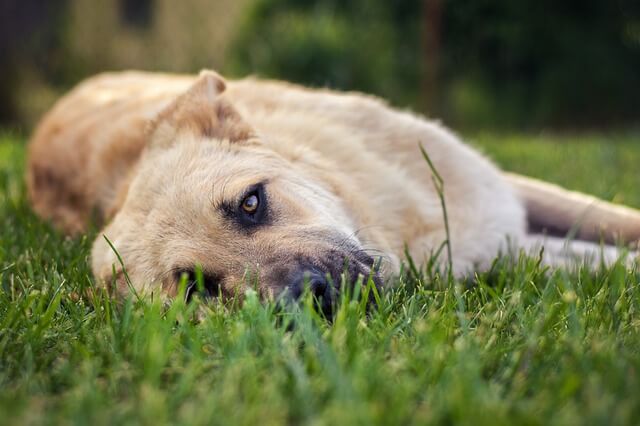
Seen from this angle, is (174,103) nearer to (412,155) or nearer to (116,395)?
(412,155)

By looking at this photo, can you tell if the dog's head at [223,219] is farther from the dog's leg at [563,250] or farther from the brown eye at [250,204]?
the dog's leg at [563,250]

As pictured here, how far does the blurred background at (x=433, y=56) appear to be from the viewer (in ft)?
31.0

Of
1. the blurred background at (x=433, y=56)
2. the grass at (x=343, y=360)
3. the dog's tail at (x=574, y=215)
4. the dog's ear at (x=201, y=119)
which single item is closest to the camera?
the grass at (x=343, y=360)

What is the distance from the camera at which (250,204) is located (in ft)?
7.72

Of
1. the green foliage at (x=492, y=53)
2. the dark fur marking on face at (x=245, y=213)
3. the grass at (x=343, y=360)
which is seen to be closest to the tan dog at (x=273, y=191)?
the dark fur marking on face at (x=245, y=213)

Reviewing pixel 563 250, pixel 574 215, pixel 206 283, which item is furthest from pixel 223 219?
pixel 574 215

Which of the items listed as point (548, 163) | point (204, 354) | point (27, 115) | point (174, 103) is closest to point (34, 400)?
point (204, 354)

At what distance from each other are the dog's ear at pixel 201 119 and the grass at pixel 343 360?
826 millimetres

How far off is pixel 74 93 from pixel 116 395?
3593mm

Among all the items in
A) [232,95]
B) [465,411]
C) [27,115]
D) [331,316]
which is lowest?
[27,115]

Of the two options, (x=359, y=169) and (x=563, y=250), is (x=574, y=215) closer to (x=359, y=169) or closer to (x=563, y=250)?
(x=563, y=250)

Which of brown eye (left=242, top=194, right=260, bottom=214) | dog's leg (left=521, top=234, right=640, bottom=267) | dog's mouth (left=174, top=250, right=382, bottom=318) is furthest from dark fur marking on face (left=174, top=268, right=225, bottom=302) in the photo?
dog's leg (left=521, top=234, right=640, bottom=267)

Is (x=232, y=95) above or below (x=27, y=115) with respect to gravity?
above

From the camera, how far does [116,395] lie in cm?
149
